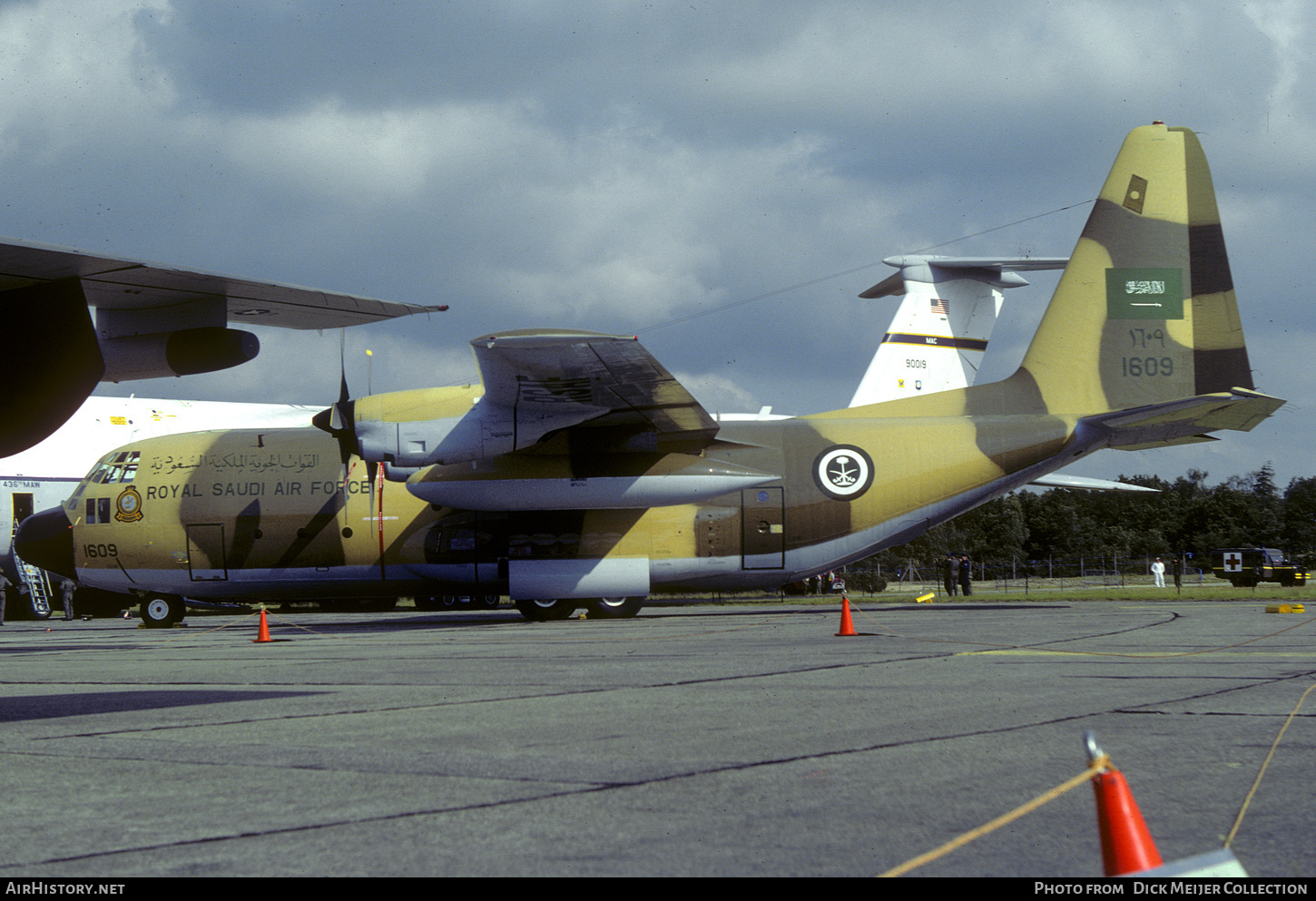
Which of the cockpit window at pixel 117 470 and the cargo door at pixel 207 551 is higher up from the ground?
the cockpit window at pixel 117 470

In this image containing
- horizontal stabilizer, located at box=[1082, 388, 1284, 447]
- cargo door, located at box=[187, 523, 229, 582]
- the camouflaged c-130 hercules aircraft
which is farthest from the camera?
cargo door, located at box=[187, 523, 229, 582]

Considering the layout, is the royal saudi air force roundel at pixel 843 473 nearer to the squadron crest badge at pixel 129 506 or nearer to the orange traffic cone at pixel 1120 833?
the squadron crest badge at pixel 129 506

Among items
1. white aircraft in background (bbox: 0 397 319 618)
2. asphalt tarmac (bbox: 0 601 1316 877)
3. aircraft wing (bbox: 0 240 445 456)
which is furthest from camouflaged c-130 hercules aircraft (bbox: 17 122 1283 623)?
aircraft wing (bbox: 0 240 445 456)

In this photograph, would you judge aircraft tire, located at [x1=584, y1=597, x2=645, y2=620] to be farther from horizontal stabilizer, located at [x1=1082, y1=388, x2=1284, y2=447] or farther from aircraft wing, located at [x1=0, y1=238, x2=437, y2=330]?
aircraft wing, located at [x1=0, y1=238, x2=437, y2=330]

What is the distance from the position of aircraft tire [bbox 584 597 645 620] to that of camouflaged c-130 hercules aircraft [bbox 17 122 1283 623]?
81 millimetres

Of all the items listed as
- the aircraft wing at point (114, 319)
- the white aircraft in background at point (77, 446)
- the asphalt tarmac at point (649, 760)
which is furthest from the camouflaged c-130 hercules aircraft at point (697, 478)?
the aircraft wing at point (114, 319)

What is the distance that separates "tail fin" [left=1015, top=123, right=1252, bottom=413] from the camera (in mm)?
22125

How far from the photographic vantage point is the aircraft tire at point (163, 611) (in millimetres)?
23984

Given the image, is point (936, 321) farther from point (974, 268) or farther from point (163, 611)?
point (163, 611)

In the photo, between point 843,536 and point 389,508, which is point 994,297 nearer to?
point 843,536

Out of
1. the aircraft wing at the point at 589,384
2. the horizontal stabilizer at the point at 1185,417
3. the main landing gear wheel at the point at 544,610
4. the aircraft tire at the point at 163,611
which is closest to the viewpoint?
the aircraft wing at the point at 589,384

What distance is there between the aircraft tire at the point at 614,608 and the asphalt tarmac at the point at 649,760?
960 centimetres

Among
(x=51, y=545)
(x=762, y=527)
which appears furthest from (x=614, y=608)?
(x=51, y=545)

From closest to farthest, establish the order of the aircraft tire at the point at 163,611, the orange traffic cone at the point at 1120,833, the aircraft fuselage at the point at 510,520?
1. the orange traffic cone at the point at 1120,833
2. the aircraft fuselage at the point at 510,520
3. the aircraft tire at the point at 163,611
